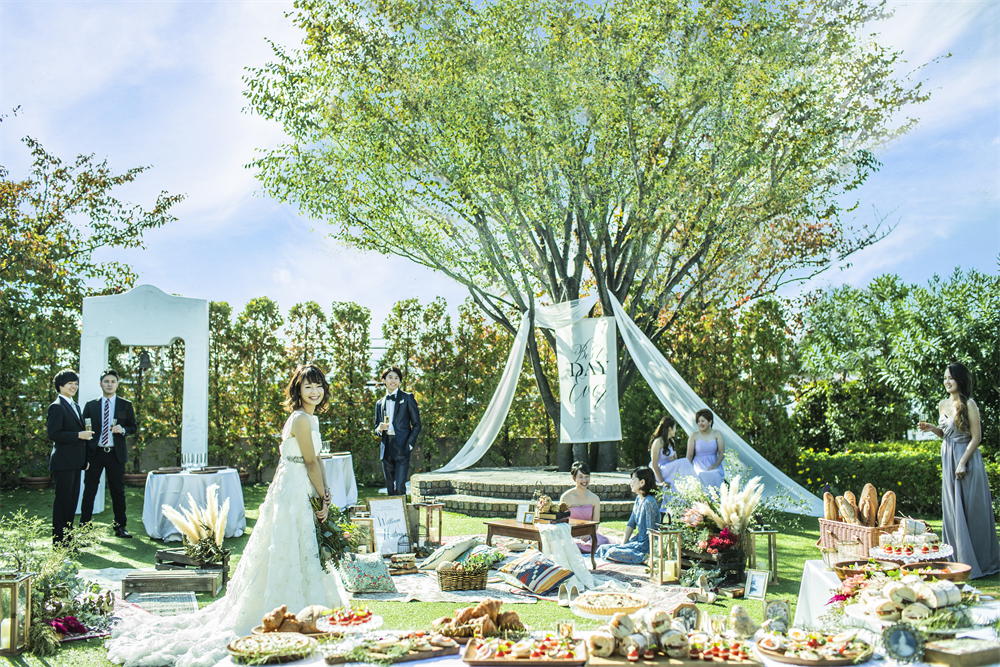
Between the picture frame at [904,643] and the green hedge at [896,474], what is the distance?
602 cm

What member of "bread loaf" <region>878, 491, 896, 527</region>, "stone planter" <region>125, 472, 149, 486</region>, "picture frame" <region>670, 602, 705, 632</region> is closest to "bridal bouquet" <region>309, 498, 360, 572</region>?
"picture frame" <region>670, 602, 705, 632</region>

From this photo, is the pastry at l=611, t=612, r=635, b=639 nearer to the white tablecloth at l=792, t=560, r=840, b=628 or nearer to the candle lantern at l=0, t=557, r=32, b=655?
the white tablecloth at l=792, t=560, r=840, b=628

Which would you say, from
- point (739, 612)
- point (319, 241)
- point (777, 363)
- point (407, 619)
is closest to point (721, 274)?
Result: point (777, 363)

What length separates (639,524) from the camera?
21.8 ft

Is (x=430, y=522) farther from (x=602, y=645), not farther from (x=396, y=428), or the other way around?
(x=602, y=645)

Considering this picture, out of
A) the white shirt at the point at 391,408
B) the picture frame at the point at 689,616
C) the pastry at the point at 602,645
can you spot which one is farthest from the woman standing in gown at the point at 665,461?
the pastry at the point at 602,645

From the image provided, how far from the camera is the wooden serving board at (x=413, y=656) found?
8.36 ft

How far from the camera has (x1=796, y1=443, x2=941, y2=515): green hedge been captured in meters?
8.70

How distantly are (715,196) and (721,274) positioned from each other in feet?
7.42

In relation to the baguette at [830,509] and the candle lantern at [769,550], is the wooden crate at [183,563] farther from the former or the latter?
the baguette at [830,509]

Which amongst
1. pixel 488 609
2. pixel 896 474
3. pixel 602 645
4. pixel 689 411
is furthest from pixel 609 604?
pixel 896 474

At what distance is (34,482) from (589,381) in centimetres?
888

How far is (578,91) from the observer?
9.94 m

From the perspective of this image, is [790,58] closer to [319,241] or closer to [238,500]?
[319,241]
